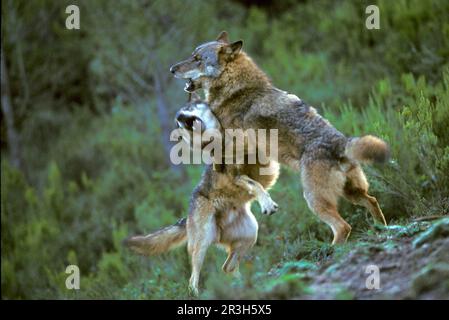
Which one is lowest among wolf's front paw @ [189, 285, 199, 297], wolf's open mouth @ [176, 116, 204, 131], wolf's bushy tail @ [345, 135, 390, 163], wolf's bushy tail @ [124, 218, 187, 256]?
wolf's front paw @ [189, 285, 199, 297]

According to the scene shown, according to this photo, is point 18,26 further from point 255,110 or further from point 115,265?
point 255,110

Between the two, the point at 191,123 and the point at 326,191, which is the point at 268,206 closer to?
the point at 326,191

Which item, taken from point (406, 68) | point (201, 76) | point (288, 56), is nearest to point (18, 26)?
point (288, 56)

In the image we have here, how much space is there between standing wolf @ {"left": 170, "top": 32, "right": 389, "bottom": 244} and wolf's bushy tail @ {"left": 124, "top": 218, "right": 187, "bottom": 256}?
138 cm

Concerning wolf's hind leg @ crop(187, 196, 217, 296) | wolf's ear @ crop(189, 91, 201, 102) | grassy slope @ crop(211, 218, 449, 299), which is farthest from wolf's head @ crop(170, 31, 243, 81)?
grassy slope @ crop(211, 218, 449, 299)

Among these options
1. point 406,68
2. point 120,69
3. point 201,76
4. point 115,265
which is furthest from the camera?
point 120,69

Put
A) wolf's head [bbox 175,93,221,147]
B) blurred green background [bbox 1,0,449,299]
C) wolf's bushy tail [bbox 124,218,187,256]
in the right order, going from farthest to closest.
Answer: blurred green background [bbox 1,0,449,299] → wolf's bushy tail [bbox 124,218,187,256] → wolf's head [bbox 175,93,221,147]

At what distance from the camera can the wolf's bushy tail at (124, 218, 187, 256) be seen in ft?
28.0

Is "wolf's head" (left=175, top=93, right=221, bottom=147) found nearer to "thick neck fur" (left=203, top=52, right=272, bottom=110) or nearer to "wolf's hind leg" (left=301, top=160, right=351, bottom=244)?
"thick neck fur" (left=203, top=52, right=272, bottom=110)

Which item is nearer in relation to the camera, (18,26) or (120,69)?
(120,69)

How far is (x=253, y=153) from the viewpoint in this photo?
8.04m

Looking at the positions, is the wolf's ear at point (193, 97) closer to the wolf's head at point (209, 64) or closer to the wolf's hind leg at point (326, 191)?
the wolf's head at point (209, 64)

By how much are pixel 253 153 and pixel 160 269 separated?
3.11 metres

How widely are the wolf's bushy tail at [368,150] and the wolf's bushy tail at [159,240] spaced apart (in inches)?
100
